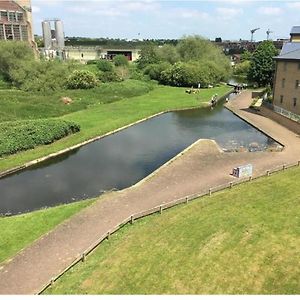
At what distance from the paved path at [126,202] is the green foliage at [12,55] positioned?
178 feet

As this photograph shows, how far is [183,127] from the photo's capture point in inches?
2014

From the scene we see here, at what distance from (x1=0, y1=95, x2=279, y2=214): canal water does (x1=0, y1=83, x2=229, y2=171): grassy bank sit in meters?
1.59

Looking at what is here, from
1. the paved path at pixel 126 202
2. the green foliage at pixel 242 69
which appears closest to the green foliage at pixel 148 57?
the green foliage at pixel 242 69

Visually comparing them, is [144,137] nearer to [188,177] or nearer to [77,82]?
[188,177]

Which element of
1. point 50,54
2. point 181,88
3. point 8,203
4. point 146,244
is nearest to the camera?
point 146,244

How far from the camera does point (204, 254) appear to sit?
59.3ft

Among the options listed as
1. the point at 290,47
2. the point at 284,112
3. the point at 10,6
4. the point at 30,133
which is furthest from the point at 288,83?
the point at 10,6

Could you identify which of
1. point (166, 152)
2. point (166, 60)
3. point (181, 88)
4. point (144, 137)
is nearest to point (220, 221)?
point (166, 152)

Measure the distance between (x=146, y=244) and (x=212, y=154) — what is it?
58.5 ft

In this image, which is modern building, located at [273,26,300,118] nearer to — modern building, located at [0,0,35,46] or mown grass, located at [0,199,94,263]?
mown grass, located at [0,199,94,263]

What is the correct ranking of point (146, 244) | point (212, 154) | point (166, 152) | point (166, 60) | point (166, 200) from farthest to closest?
point (166, 60), point (166, 152), point (212, 154), point (166, 200), point (146, 244)

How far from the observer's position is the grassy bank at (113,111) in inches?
1519

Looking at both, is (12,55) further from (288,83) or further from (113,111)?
(288,83)

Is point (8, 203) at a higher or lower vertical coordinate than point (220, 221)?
lower
